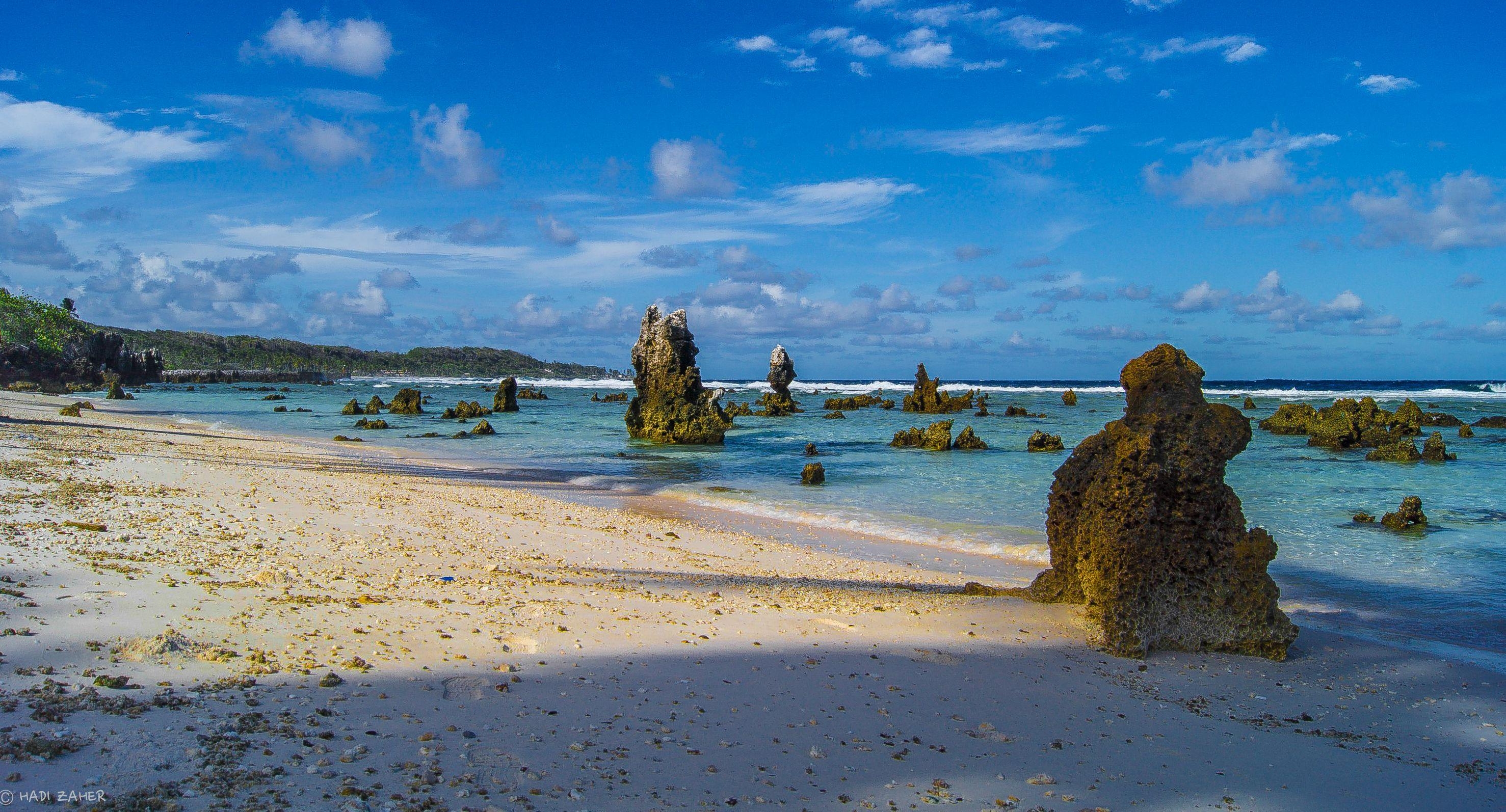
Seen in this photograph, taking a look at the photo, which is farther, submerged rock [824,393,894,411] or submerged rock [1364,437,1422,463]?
submerged rock [824,393,894,411]

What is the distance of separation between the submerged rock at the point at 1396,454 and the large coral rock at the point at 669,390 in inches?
789

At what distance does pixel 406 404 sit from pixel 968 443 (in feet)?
100

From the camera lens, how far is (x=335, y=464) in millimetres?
18453

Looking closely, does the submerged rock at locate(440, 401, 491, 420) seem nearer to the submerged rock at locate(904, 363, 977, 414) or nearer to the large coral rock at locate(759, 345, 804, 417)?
the large coral rock at locate(759, 345, 804, 417)

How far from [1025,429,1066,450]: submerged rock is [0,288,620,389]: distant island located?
38528mm

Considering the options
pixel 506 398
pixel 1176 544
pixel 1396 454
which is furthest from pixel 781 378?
pixel 1176 544

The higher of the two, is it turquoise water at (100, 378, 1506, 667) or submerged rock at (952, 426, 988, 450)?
submerged rock at (952, 426, 988, 450)

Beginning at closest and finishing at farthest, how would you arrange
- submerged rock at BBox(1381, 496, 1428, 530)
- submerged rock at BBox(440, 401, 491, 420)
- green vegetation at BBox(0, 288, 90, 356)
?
1. submerged rock at BBox(1381, 496, 1428, 530)
2. green vegetation at BBox(0, 288, 90, 356)
3. submerged rock at BBox(440, 401, 491, 420)

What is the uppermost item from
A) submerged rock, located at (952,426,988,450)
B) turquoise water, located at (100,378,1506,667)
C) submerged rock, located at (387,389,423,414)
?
submerged rock, located at (387,389,423,414)

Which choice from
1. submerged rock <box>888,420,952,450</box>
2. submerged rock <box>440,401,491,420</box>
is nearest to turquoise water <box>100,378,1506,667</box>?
submerged rock <box>888,420,952,450</box>

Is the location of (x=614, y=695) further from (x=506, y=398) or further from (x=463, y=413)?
(x=506, y=398)

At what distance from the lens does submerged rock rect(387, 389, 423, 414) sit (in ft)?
143

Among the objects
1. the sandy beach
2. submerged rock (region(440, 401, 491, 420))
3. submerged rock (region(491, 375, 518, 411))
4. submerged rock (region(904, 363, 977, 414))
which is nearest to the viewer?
the sandy beach

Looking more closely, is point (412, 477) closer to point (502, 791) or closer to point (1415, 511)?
point (502, 791)
